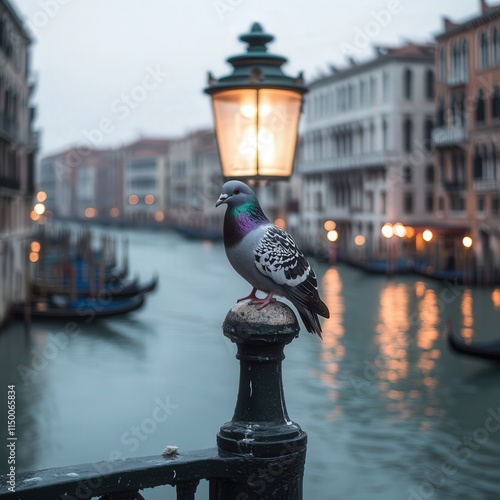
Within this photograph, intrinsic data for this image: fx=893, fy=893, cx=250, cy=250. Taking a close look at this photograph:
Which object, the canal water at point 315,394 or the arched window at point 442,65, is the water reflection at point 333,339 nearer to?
the canal water at point 315,394

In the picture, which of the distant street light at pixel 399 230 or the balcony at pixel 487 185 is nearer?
the balcony at pixel 487 185

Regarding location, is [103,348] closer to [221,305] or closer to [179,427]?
[179,427]

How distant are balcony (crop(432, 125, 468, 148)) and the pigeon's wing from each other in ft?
85.2

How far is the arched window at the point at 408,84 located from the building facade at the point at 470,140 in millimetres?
3952

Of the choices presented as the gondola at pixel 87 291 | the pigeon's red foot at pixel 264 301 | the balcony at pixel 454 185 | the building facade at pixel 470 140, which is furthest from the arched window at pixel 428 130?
the pigeon's red foot at pixel 264 301

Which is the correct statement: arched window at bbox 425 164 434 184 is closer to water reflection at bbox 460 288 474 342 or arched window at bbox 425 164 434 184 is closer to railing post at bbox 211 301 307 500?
water reflection at bbox 460 288 474 342

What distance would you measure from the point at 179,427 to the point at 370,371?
426 cm

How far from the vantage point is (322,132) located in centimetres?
3972

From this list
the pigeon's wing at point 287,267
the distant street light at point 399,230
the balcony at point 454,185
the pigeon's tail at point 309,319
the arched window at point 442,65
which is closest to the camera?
the pigeon's wing at point 287,267

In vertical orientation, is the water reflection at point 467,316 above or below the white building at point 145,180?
below

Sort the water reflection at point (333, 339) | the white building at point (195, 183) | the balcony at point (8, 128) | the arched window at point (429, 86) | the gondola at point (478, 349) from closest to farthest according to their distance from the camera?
the gondola at point (478, 349), the water reflection at point (333, 339), the balcony at point (8, 128), the arched window at point (429, 86), the white building at point (195, 183)

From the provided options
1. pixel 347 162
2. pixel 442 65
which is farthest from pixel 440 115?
pixel 347 162

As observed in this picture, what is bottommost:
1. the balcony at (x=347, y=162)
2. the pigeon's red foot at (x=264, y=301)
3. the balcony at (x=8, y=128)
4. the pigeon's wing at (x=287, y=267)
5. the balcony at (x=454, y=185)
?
the pigeon's red foot at (x=264, y=301)

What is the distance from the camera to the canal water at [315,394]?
29.0 ft
